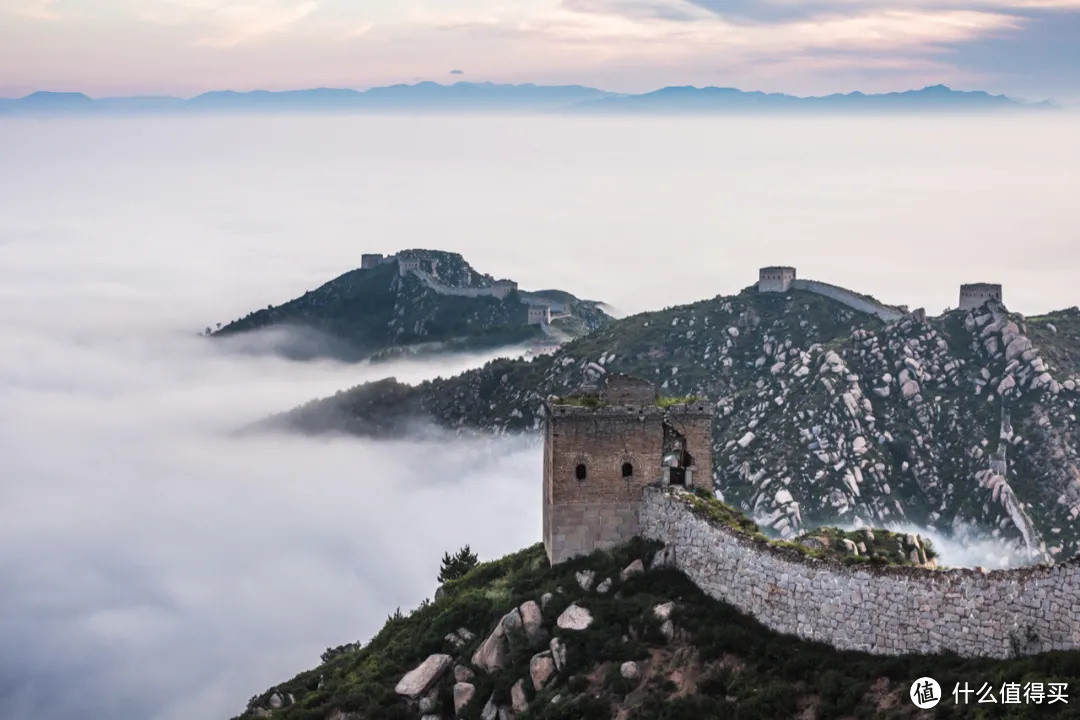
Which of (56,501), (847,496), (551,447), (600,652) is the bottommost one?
(56,501)

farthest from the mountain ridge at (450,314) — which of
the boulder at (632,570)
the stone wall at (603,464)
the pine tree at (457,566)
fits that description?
the boulder at (632,570)

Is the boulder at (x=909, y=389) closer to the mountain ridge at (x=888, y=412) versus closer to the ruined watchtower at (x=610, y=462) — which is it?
the mountain ridge at (x=888, y=412)

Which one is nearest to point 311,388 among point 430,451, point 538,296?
point 538,296

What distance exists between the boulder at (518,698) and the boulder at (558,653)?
78 cm

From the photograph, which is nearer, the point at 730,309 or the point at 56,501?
the point at 730,309

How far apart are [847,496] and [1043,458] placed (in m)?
10.6

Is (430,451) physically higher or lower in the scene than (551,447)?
lower

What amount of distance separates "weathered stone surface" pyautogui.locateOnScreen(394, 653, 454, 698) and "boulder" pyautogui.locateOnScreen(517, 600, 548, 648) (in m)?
2.31

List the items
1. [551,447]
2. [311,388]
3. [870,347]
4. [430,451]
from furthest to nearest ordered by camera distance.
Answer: [311,388] < [430,451] < [870,347] < [551,447]

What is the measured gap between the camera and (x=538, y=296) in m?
185

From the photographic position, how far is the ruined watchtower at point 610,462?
1540 inches

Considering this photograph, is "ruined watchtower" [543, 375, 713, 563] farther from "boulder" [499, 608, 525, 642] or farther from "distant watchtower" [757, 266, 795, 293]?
"distant watchtower" [757, 266, 795, 293]

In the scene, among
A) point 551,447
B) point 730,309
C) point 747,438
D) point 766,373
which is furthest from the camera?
point 730,309

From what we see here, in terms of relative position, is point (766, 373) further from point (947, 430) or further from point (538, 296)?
point (538, 296)
